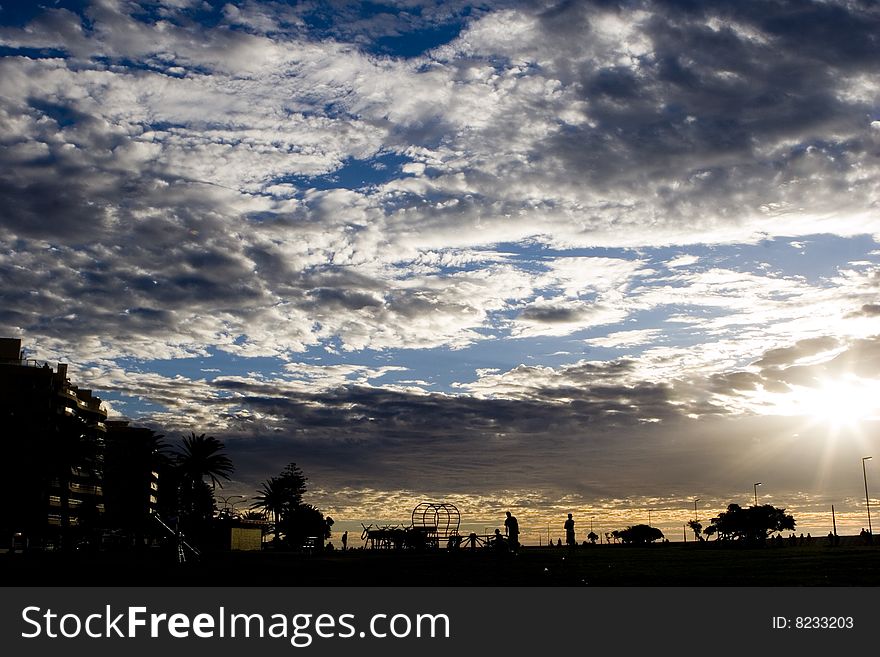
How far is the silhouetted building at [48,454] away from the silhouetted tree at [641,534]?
101 metres

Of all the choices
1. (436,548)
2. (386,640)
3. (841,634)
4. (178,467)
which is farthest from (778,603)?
(178,467)

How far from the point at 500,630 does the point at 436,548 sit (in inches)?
2353

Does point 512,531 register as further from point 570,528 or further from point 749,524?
point 749,524

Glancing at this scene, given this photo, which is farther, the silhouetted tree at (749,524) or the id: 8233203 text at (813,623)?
the silhouetted tree at (749,524)

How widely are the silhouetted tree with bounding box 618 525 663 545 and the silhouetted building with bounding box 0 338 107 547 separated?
330 ft

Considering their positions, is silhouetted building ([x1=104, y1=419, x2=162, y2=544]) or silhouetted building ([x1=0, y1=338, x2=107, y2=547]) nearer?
silhouetted building ([x1=0, y1=338, x2=107, y2=547])

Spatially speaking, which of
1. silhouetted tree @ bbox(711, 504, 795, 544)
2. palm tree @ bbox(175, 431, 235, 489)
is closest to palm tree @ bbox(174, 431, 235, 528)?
palm tree @ bbox(175, 431, 235, 489)

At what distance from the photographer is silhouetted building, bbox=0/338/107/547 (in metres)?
71.4

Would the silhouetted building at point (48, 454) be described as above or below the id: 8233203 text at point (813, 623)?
above

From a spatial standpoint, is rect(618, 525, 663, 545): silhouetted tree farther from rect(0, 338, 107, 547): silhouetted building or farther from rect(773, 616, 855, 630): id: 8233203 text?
rect(773, 616, 855, 630): id: 8233203 text

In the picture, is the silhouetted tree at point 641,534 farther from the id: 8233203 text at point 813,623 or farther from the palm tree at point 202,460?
the id: 8233203 text at point 813,623

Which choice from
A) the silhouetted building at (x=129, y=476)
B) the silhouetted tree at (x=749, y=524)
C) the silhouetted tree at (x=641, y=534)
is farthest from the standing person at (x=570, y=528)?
the silhouetted tree at (x=641, y=534)

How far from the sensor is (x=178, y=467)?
107m

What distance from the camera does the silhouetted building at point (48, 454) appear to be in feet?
234
